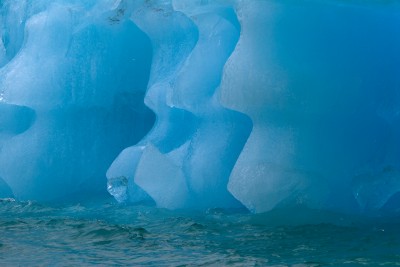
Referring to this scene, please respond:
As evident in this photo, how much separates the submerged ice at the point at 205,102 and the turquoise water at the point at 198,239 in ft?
0.61

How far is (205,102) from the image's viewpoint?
4527mm

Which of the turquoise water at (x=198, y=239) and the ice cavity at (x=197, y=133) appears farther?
the ice cavity at (x=197, y=133)

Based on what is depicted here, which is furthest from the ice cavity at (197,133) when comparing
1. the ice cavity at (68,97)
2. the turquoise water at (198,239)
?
the ice cavity at (68,97)

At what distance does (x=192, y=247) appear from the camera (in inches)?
138

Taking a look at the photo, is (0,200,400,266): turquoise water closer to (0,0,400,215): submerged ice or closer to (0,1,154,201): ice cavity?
(0,0,400,215): submerged ice

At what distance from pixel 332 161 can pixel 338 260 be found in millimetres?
999

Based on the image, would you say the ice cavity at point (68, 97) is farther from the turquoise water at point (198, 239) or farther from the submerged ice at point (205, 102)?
the turquoise water at point (198, 239)

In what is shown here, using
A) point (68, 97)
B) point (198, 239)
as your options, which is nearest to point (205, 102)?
point (198, 239)

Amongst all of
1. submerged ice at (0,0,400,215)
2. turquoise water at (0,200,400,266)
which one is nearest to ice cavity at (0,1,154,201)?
submerged ice at (0,0,400,215)

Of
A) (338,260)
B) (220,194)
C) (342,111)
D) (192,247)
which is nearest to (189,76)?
(220,194)

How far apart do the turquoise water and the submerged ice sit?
0.61 feet

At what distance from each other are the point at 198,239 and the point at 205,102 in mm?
1116

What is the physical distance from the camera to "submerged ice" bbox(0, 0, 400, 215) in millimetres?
3984

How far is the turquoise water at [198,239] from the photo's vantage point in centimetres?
322
